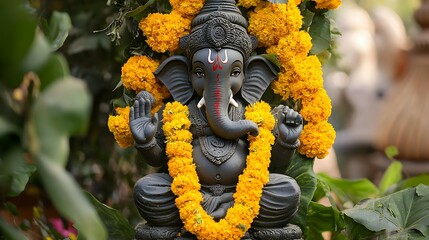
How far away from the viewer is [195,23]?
2895mm

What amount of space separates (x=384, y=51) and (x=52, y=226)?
482cm

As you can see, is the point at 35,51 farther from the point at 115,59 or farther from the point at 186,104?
the point at 115,59

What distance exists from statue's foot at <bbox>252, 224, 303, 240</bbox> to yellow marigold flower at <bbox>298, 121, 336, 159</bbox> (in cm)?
32

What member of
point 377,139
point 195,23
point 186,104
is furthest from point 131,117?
point 377,139

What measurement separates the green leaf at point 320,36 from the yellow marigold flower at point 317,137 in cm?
36

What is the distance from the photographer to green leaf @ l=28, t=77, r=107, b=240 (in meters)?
1.30

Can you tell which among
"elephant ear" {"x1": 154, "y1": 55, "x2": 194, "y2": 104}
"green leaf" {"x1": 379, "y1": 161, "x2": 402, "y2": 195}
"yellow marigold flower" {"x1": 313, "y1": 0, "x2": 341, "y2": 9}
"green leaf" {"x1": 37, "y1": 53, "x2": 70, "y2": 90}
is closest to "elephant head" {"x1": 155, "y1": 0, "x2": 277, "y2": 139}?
"elephant ear" {"x1": 154, "y1": 55, "x2": 194, "y2": 104}

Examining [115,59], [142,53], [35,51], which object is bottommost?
[115,59]

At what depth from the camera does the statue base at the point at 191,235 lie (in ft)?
9.13

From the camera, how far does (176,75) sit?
9.66 ft

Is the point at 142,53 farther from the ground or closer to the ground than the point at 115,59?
farther from the ground

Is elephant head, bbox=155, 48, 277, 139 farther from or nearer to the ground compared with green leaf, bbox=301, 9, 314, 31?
nearer to the ground

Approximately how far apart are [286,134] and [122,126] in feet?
1.94

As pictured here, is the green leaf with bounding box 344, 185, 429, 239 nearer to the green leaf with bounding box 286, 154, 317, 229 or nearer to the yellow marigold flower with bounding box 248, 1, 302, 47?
the green leaf with bounding box 286, 154, 317, 229
